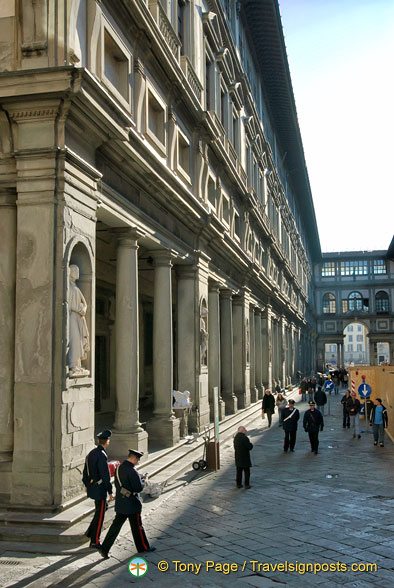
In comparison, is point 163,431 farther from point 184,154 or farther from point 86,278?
point 184,154

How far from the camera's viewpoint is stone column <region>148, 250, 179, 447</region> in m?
16.2

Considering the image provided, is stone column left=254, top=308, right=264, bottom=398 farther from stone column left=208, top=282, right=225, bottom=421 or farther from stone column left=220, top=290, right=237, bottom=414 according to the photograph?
stone column left=208, top=282, right=225, bottom=421

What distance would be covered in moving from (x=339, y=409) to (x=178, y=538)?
85.1 feet

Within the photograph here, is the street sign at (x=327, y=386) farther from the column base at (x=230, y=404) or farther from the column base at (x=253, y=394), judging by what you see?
the column base at (x=253, y=394)

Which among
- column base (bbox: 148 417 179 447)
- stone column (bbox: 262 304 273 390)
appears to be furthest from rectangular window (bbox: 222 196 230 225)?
stone column (bbox: 262 304 273 390)

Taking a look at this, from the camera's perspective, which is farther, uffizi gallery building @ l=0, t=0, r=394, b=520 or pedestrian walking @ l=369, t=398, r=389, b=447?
pedestrian walking @ l=369, t=398, r=389, b=447

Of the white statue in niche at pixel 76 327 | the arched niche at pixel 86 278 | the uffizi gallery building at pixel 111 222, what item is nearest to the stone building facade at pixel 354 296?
the uffizi gallery building at pixel 111 222

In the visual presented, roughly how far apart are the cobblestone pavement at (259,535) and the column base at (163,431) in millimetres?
1816

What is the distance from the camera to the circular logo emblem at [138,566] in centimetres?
743

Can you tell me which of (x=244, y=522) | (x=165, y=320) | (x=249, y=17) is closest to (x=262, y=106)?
(x=249, y=17)

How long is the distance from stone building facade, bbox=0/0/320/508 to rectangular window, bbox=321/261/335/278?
61137 millimetres

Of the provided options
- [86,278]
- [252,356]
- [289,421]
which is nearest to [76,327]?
[86,278]

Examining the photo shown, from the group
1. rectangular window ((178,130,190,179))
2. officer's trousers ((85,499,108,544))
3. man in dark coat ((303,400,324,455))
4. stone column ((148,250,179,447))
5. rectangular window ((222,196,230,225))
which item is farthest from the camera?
rectangular window ((222,196,230,225))

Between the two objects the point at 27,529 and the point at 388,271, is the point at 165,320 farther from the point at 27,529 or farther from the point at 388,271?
the point at 388,271
